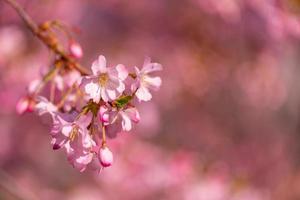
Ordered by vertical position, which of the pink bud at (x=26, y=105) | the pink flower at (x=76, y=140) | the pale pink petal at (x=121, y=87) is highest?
the pink bud at (x=26, y=105)

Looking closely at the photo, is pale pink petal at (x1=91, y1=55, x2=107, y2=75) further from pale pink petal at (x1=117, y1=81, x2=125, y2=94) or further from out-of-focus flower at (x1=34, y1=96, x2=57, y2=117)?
out-of-focus flower at (x1=34, y1=96, x2=57, y2=117)

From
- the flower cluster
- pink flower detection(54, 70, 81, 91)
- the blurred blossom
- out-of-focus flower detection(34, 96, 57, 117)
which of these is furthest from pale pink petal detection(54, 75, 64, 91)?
the blurred blossom

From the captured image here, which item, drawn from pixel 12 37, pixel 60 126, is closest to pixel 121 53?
pixel 12 37

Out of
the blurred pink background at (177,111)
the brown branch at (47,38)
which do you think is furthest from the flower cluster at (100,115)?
the blurred pink background at (177,111)

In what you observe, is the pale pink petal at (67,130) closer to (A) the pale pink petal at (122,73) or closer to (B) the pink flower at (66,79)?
(A) the pale pink petal at (122,73)

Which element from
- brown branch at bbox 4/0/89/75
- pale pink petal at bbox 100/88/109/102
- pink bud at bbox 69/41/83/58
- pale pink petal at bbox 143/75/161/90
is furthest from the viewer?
pink bud at bbox 69/41/83/58

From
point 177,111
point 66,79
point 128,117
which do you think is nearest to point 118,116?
point 128,117

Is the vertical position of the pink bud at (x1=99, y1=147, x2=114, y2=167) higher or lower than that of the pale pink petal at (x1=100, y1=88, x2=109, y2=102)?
lower
